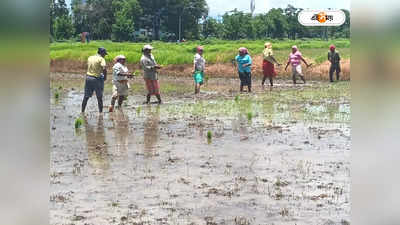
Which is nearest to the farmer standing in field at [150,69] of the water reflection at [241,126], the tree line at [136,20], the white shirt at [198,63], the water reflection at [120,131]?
the water reflection at [120,131]

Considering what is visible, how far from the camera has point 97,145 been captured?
270 inches

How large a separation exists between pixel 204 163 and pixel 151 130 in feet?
7.97

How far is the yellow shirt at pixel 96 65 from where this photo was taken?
8789 mm

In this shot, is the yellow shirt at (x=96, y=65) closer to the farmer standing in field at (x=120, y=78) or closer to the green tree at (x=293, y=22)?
the farmer standing in field at (x=120, y=78)

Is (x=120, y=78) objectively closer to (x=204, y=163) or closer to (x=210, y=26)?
(x=210, y=26)

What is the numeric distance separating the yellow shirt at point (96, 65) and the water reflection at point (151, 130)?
1.12 meters

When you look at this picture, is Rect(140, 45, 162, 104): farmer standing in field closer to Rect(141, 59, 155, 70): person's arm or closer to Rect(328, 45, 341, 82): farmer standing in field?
Rect(141, 59, 155, 70): person's arm
